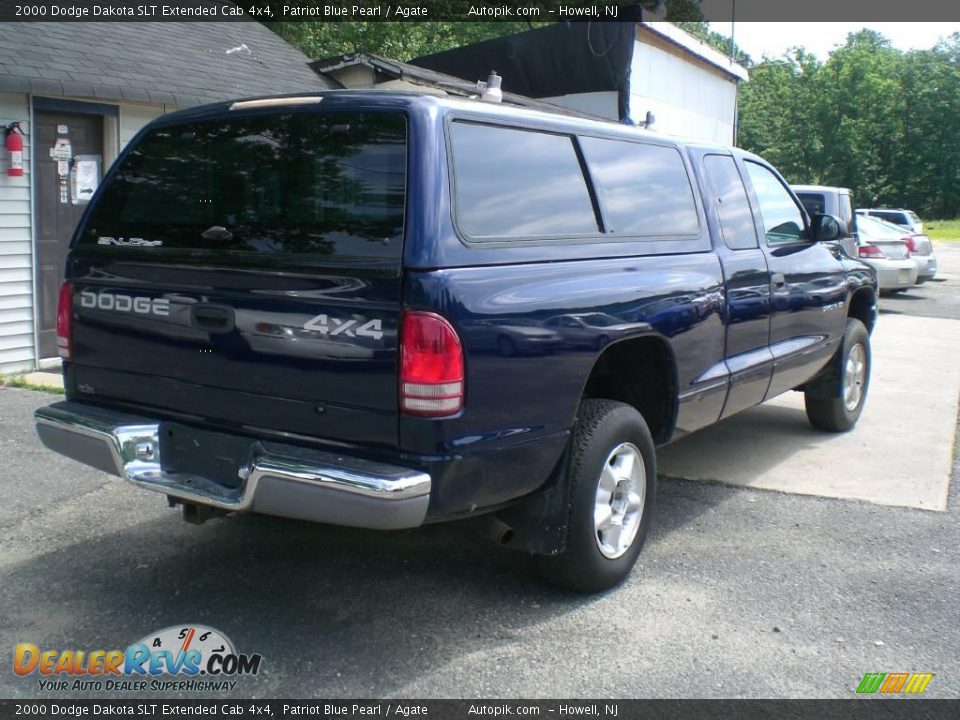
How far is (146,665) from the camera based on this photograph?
3557 mm

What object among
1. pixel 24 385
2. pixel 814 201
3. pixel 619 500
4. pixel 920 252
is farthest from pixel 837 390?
pixel 920 252

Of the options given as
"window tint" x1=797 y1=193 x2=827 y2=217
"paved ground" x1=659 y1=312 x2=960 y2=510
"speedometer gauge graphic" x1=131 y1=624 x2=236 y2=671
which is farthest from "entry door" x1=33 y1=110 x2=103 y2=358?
"window tint" x1=797 y1=193 x2=827 y2=217

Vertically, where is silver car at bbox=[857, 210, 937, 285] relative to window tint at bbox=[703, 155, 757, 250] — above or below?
below

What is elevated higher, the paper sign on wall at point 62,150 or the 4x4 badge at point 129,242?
the paper sign on wall at point 62,150

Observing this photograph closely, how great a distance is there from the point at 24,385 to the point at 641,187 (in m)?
5.62

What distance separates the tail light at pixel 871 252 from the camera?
15732 millimetres

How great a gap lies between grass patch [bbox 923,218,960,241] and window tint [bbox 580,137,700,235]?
40710 millimetres

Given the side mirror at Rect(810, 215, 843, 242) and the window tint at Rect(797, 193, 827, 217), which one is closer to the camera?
the side mirror at Rect(810, 215, 843, 242)

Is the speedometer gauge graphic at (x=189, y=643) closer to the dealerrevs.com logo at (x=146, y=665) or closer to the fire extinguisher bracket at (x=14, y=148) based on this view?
the dealerrevs.com logo at (x=146, y=665)

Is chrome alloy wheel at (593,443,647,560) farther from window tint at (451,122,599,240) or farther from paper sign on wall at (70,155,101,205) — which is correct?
paper sign on wall at (70,155,101,205)

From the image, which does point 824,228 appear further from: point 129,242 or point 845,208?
point 845,208

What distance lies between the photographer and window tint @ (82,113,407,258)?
3428 millimetres

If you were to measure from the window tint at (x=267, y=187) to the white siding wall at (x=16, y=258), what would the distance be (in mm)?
4761

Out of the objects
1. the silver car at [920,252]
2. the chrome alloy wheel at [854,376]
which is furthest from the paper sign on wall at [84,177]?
the silver car at [920,252]
